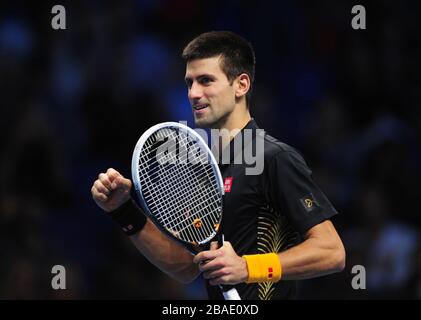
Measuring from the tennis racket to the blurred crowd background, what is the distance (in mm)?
2707

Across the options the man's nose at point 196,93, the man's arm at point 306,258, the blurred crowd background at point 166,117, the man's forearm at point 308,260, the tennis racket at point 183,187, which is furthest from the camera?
the blurred crowd background at point 166,117

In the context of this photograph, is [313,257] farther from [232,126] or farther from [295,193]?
[232,126]

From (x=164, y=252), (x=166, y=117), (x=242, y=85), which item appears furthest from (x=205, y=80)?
(x=166, y=117)

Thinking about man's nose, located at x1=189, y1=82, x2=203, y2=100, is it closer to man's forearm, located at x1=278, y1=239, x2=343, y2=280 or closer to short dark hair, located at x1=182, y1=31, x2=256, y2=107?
short dark hair, located at x1=182, y1=31, x2=256, y2=107

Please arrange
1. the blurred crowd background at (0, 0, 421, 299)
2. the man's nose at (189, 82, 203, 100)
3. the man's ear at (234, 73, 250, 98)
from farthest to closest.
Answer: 1. the blurred crowd background at (0, 0, 421, 299)
2. the man's ear at (234, 73, 250, 98)
3. the man's nose at (189, 82, 203, 100)

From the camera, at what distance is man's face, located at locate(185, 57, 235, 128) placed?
4.13m

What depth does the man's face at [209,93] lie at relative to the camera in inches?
163

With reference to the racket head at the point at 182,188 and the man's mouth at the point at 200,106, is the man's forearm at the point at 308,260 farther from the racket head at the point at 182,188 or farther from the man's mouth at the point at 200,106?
the man's mouth at the point at 200,106

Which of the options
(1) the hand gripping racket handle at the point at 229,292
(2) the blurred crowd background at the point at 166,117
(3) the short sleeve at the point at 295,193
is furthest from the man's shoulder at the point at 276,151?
(2) the blurred crowd background at the point at 166,117

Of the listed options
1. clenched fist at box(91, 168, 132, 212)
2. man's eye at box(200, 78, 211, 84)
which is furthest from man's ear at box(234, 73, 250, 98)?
clenched fist at box(91, 168, 132, 212)

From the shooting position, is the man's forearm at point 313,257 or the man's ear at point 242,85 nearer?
the man's forearm at point 313,257

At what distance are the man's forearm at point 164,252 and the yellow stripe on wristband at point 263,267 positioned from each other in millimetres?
628

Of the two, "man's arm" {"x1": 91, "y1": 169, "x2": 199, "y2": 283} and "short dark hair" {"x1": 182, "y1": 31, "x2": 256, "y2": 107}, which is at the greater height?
"short dark hair" {"x1": 182, "y1": 31, "x2": 256, "y2": 107}
